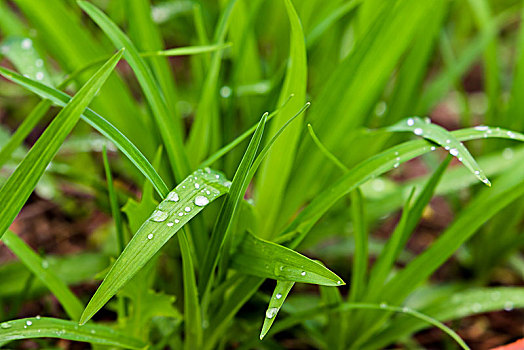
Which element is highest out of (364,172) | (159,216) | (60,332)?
(364,172)

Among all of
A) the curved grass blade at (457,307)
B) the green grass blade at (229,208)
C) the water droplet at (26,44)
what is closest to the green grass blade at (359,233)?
the curved grass blade at (457,307)

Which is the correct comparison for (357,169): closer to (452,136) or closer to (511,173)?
(452,136)

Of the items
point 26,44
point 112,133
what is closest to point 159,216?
point 112,133

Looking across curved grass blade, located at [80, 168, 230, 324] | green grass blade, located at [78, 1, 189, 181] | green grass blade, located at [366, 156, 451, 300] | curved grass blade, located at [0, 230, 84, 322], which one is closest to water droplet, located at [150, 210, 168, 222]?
curved grass blade, located at [80, 168, 230, 324]

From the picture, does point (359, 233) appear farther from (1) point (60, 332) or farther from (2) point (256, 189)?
(1) point (60, 332)

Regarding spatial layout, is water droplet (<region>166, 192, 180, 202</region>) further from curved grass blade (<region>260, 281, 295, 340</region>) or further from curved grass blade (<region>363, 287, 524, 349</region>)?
curved grass blade (<region>363, 287, 524, 349</region>)

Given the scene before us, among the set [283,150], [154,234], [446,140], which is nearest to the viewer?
[154,234]

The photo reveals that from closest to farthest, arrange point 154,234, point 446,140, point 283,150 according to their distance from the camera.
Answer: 1. point 154,234
2. point 446,140
3. point 283,150

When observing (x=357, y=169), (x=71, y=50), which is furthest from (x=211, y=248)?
(x=71, y=50)
